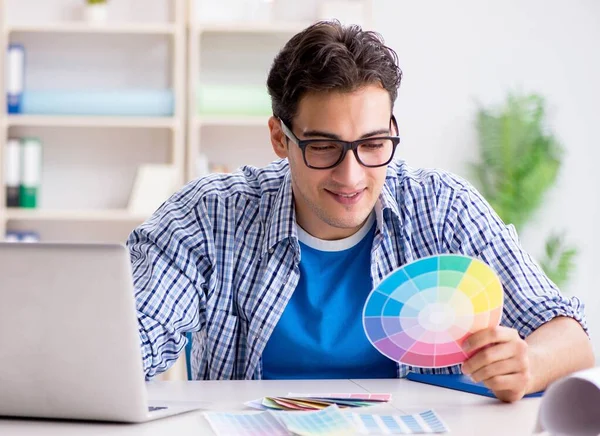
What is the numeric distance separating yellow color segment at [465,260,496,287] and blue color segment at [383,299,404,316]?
12 cm

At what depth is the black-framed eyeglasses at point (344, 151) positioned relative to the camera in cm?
185

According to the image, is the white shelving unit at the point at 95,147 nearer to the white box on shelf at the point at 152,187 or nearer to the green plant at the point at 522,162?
the white box on shelf at the point at 152,187

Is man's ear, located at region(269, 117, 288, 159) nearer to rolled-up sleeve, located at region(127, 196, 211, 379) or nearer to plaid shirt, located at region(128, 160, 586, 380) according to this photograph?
plaid shirt, located at region(128, 160, 586, 380)

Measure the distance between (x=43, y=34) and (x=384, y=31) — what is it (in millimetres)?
1714

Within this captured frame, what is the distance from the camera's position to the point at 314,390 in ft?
5.58

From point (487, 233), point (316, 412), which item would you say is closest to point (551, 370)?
point (487, 233)

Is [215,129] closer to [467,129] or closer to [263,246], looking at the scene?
[467,129]

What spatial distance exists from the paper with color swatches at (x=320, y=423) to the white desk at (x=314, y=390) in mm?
25

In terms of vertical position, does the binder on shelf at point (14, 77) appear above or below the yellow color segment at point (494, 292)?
above

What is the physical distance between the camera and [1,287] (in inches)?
51.1

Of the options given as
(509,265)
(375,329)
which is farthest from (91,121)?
(375,329)

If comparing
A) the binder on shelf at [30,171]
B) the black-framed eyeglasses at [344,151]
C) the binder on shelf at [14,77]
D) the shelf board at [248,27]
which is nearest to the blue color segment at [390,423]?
the black-framed eyeglasses at [344,151]

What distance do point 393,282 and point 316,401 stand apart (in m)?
0.23

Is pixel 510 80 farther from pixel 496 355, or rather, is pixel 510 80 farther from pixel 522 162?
pixel 496 355
